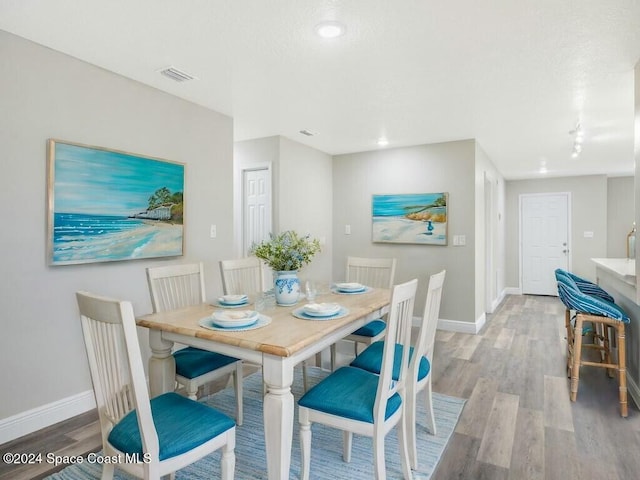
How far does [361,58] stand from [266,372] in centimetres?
201

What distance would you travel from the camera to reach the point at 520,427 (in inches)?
93.6

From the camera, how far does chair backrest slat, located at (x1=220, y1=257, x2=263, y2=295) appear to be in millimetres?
2727

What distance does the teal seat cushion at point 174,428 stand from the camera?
4.37ft

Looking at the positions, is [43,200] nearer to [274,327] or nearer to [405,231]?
[274,327]

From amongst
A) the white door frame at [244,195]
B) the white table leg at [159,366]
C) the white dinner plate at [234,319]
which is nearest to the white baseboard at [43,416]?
the white table leg at [159,366]

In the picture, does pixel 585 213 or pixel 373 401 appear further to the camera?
pixel 585 213

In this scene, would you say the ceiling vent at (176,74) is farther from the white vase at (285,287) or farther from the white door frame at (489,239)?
the white door frame at (489,239)

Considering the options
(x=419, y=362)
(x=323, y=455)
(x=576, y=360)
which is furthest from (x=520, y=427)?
(x=323, y=455)

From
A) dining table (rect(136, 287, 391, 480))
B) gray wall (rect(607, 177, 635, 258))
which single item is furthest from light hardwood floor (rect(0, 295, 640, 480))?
gray wall (rect(607, 177, 635, 258))

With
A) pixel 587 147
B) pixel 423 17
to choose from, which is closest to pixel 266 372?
pixel 423 17

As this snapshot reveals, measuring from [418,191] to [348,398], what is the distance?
3621 mm

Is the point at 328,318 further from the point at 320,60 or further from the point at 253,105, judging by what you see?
the point at 253,105

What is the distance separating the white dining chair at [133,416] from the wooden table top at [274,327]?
12.1 inches

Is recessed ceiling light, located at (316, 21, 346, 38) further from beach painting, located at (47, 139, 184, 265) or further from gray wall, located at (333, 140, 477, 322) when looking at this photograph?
gray wall, located at (333, 140, 477, 322)
